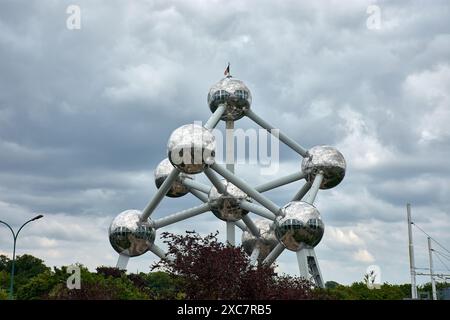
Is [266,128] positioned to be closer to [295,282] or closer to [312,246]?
[312,246]

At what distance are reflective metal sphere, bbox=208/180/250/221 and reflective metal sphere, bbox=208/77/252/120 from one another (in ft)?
10.4

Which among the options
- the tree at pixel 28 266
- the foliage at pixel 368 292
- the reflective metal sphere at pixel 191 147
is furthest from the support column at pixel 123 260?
the tree at pixel 28 266

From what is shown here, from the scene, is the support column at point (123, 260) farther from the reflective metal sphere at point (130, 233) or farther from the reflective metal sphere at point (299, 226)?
the reflective metal sphere at point (299, 226)

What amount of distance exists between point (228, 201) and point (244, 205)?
0.69 m

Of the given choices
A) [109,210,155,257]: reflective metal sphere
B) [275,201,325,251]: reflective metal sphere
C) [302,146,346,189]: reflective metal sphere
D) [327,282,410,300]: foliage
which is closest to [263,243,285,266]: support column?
[275,201,325,251]: reflective metal sphere

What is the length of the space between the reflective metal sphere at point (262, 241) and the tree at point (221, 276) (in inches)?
343

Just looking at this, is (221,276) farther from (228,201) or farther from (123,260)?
(123,260)

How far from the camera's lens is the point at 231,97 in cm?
2956

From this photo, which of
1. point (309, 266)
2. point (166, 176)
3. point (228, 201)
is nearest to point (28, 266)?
point (166, 176)

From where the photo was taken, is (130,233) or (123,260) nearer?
(130,233)

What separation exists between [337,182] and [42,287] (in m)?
15.2

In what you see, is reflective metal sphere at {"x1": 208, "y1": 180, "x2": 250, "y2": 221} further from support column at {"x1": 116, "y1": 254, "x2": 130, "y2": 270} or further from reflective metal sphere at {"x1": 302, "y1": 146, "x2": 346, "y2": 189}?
support column at {"x1": 116, "y1": 254, "x2": 130, "y2": 270}

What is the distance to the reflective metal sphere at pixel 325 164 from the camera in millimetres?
29391
